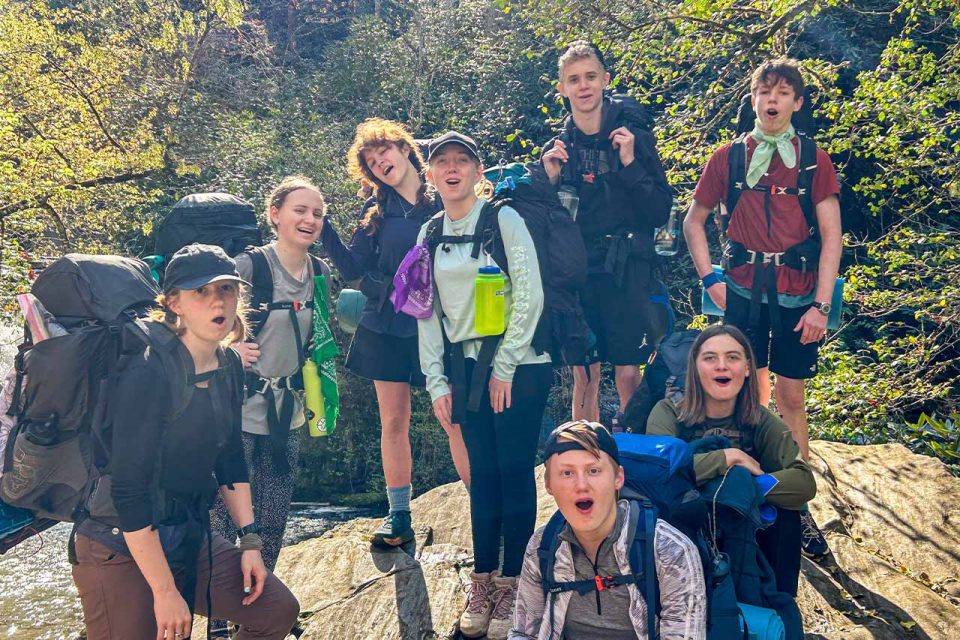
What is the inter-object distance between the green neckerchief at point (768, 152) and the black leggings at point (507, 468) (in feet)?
5.40

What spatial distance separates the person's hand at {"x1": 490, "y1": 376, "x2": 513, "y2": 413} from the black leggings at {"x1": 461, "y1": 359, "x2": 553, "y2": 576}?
0.04m

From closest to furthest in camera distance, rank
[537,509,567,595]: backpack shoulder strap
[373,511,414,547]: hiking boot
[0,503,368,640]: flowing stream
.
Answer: [537,509,567,595]: backpack shoulder strap → [373,511,414,547]: hiking boot → [0,503,368,640]: flowing stream

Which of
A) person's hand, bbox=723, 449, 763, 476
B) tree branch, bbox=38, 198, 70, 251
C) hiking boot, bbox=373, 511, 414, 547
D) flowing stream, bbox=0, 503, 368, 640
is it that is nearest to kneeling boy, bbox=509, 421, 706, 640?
person's hand, bbox=723, 449, 763, 476

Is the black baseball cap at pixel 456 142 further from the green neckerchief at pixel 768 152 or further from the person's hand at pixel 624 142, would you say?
the green neckerchief at pixel 768 152

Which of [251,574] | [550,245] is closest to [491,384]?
[550,245]

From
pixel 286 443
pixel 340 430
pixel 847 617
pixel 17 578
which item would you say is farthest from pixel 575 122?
pixel 340 430

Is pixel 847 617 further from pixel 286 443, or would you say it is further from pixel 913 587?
pixel 286 443

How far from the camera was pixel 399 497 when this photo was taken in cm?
515

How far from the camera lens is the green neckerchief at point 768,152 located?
4.44 meters

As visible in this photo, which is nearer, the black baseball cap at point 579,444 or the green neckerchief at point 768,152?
the black baseball cap at point 579,444

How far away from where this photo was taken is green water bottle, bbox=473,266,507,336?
3.85 metres

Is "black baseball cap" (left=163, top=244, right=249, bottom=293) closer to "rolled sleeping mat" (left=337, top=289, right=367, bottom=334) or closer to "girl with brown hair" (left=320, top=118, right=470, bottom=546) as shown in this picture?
"girl with brown hair" (left=320, top=118, right=470, bottom=546)

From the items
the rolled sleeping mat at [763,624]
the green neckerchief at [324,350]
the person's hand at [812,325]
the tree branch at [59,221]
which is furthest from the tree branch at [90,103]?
the rolled sleeping mat at [763,624]

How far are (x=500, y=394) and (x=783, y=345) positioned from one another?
177cm
